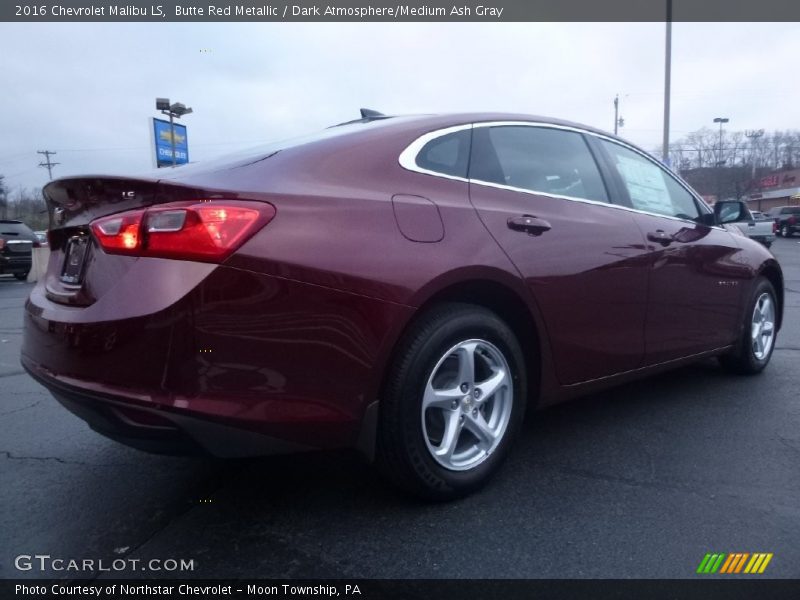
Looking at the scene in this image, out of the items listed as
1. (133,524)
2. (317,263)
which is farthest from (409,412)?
(133,524)

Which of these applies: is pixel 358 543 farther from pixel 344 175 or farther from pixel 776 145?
pixel 776 145

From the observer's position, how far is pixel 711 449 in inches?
123

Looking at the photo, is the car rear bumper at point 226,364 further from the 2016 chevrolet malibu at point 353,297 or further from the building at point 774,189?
the building at point 774,189

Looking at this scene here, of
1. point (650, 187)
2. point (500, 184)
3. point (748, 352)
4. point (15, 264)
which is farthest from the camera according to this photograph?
point (15, 264)

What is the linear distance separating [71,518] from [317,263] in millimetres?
1434

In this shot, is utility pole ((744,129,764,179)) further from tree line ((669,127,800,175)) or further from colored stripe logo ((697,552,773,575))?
colored stripe logo ((697,552,773,575))

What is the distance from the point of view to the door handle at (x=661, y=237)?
11.3ft

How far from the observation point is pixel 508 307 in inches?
108

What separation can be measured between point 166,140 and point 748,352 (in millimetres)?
14583

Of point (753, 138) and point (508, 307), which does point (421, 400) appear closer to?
point (508, 307)

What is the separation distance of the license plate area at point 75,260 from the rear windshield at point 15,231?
14.7 meters

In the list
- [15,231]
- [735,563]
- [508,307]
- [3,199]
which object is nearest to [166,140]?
[15,231]

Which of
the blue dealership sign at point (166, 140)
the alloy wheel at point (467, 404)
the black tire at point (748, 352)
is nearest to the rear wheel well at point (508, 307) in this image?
the alloy wheel at point (467, 404)

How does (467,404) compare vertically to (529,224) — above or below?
below
